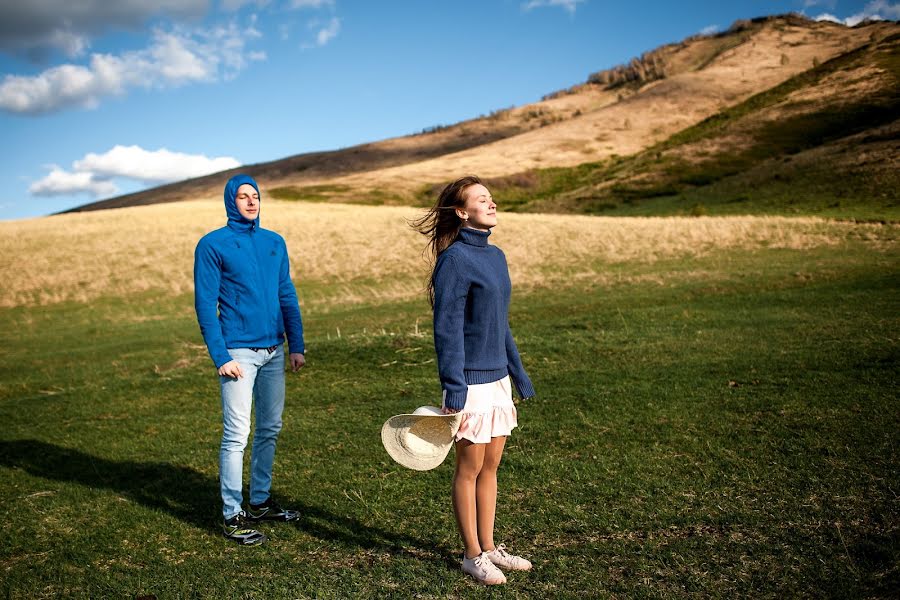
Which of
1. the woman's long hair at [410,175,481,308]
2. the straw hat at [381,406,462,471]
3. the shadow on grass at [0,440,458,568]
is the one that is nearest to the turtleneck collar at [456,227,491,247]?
the woman's long hair at [410,175,481,308]

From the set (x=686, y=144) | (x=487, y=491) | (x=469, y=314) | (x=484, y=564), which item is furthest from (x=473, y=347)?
(x=686, y=144)

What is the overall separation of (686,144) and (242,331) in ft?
245

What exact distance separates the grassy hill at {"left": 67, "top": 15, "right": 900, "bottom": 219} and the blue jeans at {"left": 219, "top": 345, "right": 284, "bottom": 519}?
120 ft

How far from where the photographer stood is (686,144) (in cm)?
7206

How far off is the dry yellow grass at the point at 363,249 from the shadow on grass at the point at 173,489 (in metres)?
14.3

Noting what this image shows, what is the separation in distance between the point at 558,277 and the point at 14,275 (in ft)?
78.3

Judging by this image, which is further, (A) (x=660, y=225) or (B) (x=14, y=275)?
(A) (x=660, y=225)

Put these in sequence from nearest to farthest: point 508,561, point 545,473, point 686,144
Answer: point 508,561
point 545,473
point 686,144

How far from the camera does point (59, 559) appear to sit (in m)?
5.04

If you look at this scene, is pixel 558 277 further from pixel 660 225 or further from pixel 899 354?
pixel 899 354

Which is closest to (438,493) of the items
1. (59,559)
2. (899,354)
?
(59,559)

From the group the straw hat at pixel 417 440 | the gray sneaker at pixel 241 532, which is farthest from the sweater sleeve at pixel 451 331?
the gray sneaker at pixel 241 532

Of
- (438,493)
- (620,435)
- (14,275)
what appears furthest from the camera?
(14,275)

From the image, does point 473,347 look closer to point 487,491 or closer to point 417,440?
point 417,440
